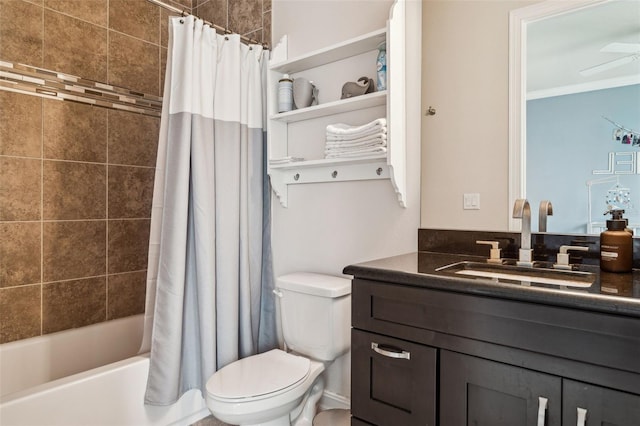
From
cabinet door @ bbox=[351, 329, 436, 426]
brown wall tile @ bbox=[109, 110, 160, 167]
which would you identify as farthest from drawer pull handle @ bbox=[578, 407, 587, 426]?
brown wall tile @ bbox=[109, 110, 160, 167]

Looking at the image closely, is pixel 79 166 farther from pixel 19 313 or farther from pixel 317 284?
pixel 317 284

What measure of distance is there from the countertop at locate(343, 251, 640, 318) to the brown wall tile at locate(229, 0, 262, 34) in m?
1.78

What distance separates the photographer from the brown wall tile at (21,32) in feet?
6.20

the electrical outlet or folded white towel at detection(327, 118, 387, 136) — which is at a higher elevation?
folded white towel at detection(327, 118, 387, 136)

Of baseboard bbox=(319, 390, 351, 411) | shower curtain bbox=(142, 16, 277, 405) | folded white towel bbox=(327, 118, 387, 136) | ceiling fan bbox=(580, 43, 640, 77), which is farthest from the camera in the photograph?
baseboard bbox=(319, 390, 351, 411)

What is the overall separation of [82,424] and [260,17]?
2246 mm

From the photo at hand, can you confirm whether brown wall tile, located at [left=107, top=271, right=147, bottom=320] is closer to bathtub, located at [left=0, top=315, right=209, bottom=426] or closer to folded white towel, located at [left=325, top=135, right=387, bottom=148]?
bathtub, located at [left=0, top=315, right=209, bottom=426]

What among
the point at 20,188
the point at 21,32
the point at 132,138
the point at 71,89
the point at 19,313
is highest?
the point at 21,32

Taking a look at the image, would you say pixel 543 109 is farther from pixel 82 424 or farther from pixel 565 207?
pixel 82 424

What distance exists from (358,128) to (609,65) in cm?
90

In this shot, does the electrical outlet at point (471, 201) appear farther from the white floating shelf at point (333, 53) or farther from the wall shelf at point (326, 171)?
the white floating shelf at point (333, 53)

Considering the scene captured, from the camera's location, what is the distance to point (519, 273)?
1.26 m

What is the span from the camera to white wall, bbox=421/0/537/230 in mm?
1461

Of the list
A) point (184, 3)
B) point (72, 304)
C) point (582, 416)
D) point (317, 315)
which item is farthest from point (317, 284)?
point (184, 3)
